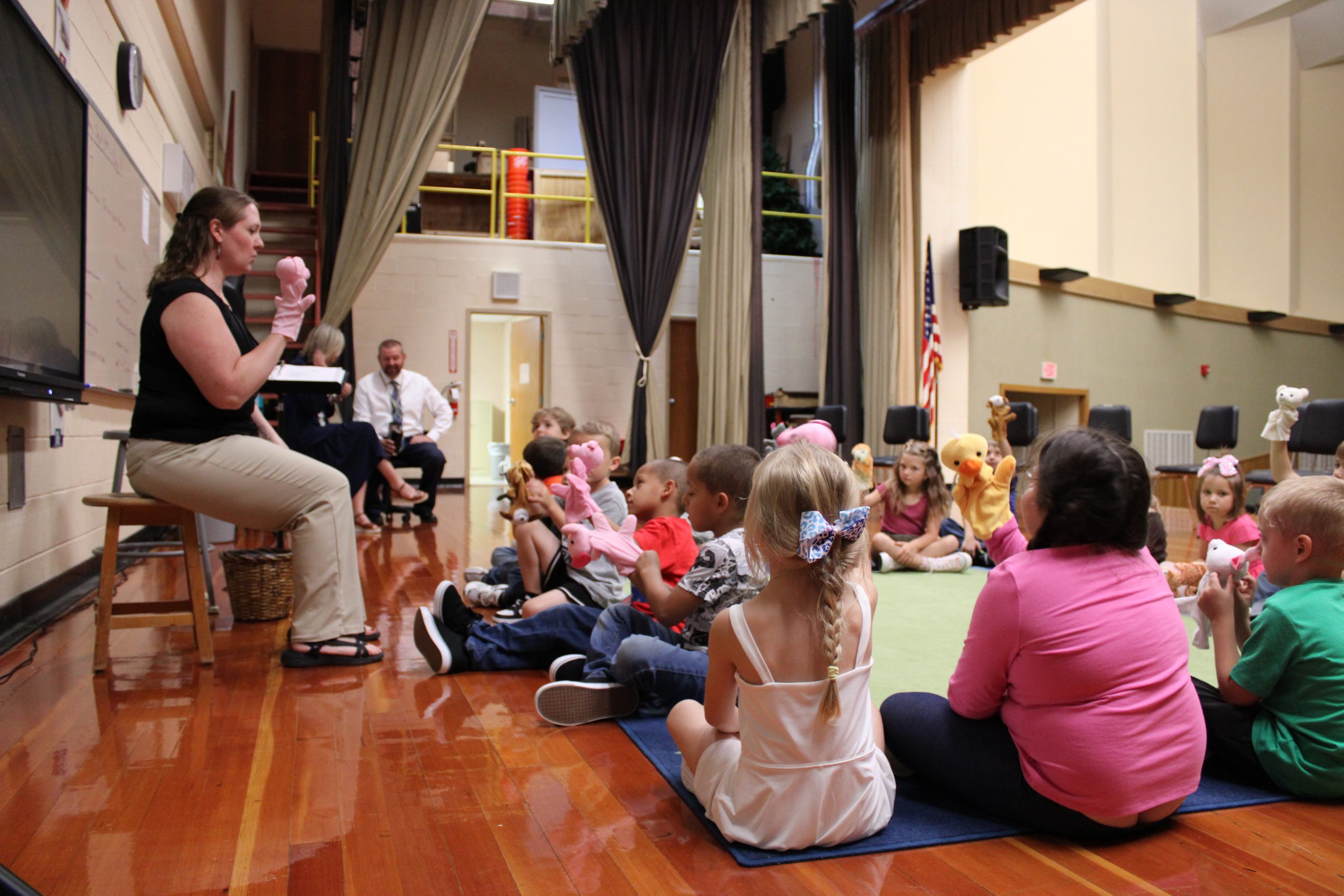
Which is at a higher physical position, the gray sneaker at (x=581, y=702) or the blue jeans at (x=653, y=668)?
the blue jeans at (x=653, y=668)

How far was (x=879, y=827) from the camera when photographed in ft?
5.18

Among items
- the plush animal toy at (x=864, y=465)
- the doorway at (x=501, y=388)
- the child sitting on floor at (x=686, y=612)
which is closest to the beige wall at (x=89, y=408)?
the child sitting on floor at (x=686, y=612)

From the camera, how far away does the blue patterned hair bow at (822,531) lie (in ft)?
4.49

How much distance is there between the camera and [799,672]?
1.46 metres

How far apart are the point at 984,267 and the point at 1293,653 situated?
760 centimetres

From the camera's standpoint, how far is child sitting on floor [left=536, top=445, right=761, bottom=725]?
2.03 m

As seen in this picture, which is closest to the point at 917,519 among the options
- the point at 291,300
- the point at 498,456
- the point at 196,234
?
the point at 291,300

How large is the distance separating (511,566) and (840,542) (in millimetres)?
2370

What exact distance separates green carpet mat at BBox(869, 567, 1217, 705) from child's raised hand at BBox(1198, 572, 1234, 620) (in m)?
0.44

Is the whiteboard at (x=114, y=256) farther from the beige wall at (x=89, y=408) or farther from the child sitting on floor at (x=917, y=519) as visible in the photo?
the child sitting on floor at (x=917, y=519)

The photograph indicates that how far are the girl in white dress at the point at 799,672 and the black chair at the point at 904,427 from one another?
238 inches

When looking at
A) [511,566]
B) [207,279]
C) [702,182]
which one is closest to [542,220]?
[702,182]

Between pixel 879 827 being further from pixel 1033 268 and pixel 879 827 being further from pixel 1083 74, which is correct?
pixel 1083 74

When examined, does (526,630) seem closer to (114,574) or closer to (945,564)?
(114,574)
